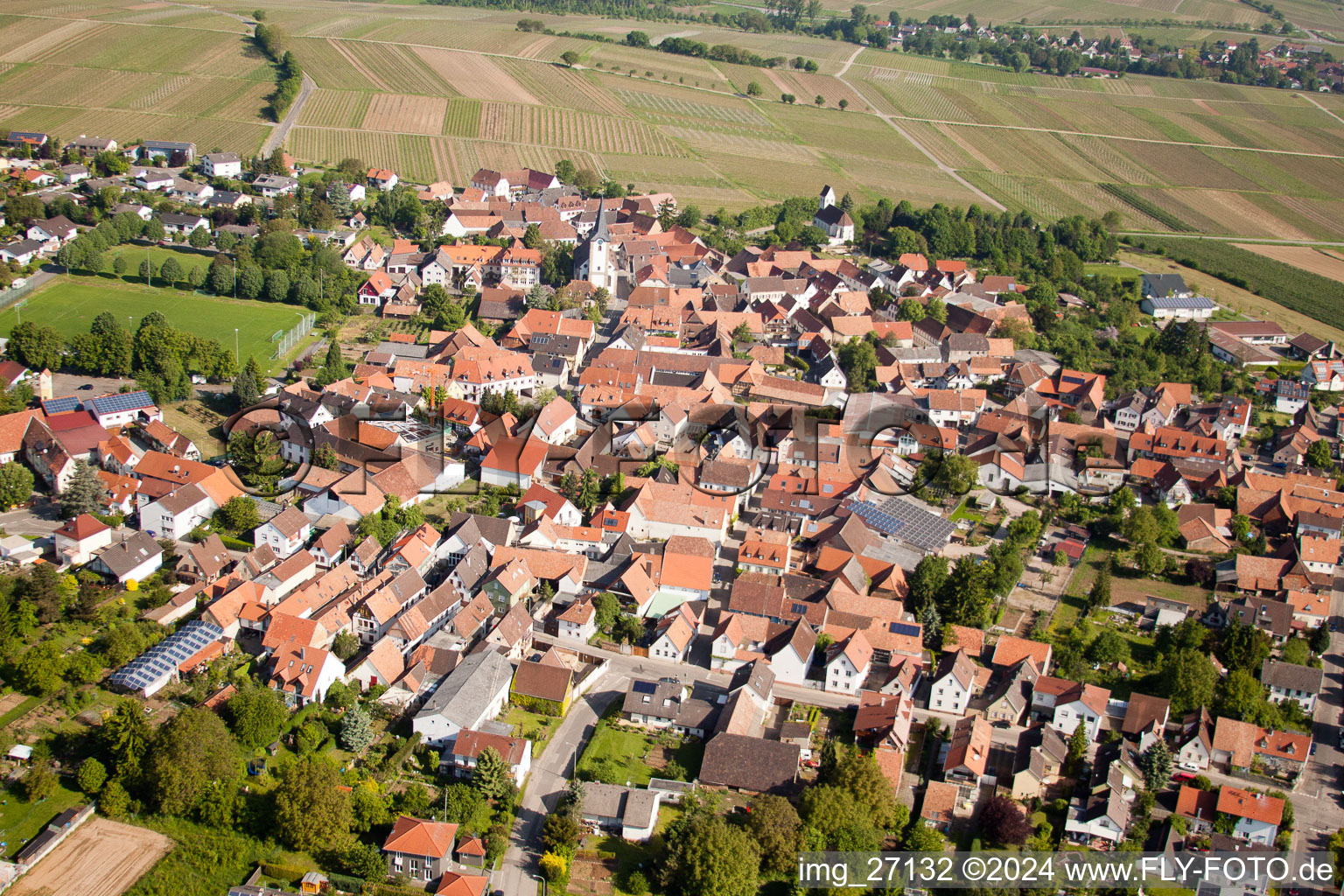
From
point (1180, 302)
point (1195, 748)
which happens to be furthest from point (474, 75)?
point (1195, 748)

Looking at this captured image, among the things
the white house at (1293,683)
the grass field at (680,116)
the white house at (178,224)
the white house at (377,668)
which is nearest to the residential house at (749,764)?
the white house at (377,668)

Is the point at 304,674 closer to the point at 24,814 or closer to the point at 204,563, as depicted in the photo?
the point at 24,814

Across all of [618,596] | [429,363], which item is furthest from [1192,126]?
[618,596]

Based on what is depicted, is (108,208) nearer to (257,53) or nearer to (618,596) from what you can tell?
(257,53)

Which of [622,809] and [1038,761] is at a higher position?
[1038,761]

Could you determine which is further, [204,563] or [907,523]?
[907,523]

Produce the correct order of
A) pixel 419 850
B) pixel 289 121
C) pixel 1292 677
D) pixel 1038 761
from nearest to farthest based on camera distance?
pixel 419 850
pixel 1038 761
pixel 1292 677
pixel 289 121
